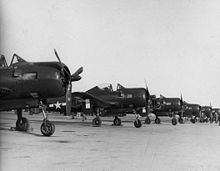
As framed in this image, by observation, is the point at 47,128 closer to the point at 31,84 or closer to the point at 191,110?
the point at 31,84

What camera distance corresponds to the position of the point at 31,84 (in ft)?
33.9

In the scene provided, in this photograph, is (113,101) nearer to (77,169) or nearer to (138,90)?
(138,90)

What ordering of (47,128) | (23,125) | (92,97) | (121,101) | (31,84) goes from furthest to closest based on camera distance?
(121,101) → (92,97) → (23,125) → (47,128) → (31,84)

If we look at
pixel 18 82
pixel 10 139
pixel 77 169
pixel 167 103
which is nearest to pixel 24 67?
pixel 18 82

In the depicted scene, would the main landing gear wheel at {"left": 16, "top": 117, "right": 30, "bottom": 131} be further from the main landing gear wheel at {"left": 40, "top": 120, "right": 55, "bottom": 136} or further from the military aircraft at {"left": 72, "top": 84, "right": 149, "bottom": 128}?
the military aircraft at {"left": 72, "top": 84, "right": 149, "bottom": 128}

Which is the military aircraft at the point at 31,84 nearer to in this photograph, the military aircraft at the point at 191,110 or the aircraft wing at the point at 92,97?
the aircraft wing at the point at 92,97

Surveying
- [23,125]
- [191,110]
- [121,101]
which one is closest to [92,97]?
[121,101]

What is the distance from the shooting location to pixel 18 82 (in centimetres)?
1036

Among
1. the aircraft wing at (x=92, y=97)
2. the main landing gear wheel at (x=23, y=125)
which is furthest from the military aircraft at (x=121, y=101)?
the main landing gear wheel at (x=23, y=125)

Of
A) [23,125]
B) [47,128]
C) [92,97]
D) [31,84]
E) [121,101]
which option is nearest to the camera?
[31,84]

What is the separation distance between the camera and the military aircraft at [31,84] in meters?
10.3

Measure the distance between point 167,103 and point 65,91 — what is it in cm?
1935

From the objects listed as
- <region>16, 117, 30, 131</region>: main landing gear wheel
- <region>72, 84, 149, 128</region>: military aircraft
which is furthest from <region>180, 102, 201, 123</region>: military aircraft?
<region>16, 117, 30, 131</region>: main landing gear wheel

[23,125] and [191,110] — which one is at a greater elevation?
[191,110]
